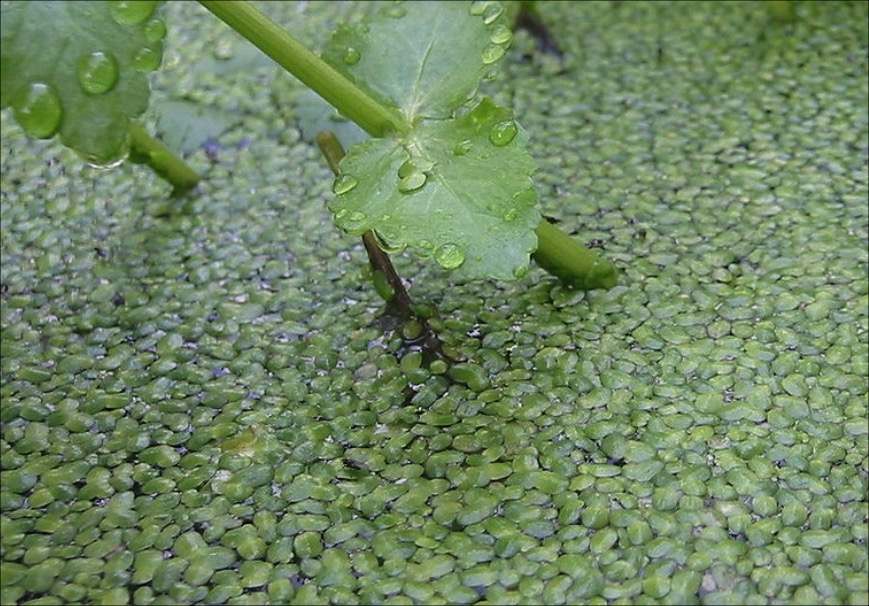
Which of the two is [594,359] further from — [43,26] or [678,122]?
[43,26]

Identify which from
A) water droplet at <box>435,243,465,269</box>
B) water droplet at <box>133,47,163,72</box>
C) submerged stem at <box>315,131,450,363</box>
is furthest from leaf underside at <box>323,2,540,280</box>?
water droplet at <box>133,47,163,72</box>

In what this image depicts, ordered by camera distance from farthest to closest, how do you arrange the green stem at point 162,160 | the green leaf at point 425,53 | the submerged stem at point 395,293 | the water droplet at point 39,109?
the green stem at point 162,160, the submerged stem at point 395,293, the green leaf at point 425,53, the water droplet at point 39,109

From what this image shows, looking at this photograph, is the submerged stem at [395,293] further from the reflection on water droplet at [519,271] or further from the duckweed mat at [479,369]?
the reflection on water droplet at [519,271]

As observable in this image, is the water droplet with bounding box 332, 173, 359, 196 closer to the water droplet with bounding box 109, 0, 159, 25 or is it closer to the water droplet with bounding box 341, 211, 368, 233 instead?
the water droplet with bounding box 341, 211, 368, 233

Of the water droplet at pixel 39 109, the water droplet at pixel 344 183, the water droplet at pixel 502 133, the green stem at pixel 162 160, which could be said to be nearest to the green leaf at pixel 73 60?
the water droplet at pixel 39 109

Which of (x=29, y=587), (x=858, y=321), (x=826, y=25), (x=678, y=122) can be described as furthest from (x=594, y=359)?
(x=826, y=25)
